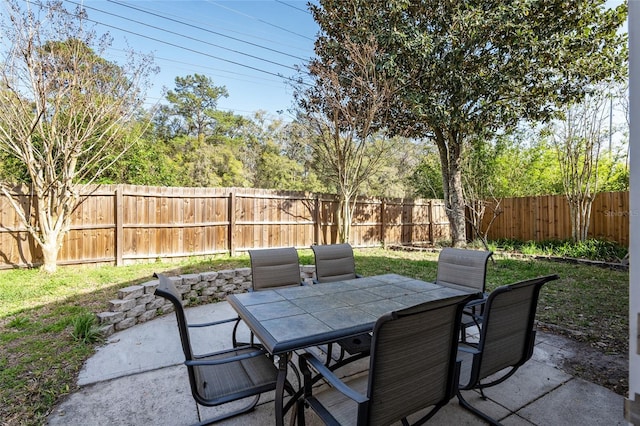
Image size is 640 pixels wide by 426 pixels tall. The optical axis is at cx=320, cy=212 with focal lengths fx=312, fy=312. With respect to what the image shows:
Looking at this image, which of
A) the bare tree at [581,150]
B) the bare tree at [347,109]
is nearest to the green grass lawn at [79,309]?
the bare tree at [581,150]

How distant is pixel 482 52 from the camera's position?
739cm

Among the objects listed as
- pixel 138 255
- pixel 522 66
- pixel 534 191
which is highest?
pixel 522 66

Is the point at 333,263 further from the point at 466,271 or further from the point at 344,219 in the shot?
the point at 344,219

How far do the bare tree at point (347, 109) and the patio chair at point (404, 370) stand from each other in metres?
6.76

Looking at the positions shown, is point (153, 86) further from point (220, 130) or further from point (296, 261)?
point (220, 130)

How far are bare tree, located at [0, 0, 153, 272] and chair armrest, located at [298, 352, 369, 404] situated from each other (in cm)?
563

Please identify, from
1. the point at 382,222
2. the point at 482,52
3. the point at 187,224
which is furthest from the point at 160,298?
the point at 482,52

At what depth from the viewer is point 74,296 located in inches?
160

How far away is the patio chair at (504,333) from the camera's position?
5.33 feet

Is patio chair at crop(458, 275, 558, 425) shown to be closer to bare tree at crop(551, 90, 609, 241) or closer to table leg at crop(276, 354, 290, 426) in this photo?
table leg at crop(276, 354, 290, 426)

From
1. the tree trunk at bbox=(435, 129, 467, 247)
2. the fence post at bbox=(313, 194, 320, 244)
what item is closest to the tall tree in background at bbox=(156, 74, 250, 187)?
the fence post at bbox=(313, 194, 320, 244)

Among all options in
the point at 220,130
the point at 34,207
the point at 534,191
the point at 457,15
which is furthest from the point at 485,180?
the point at 220,130

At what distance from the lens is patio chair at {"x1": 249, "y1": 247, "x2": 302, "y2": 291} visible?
3.10 m

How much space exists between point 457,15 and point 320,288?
713 centimetres
